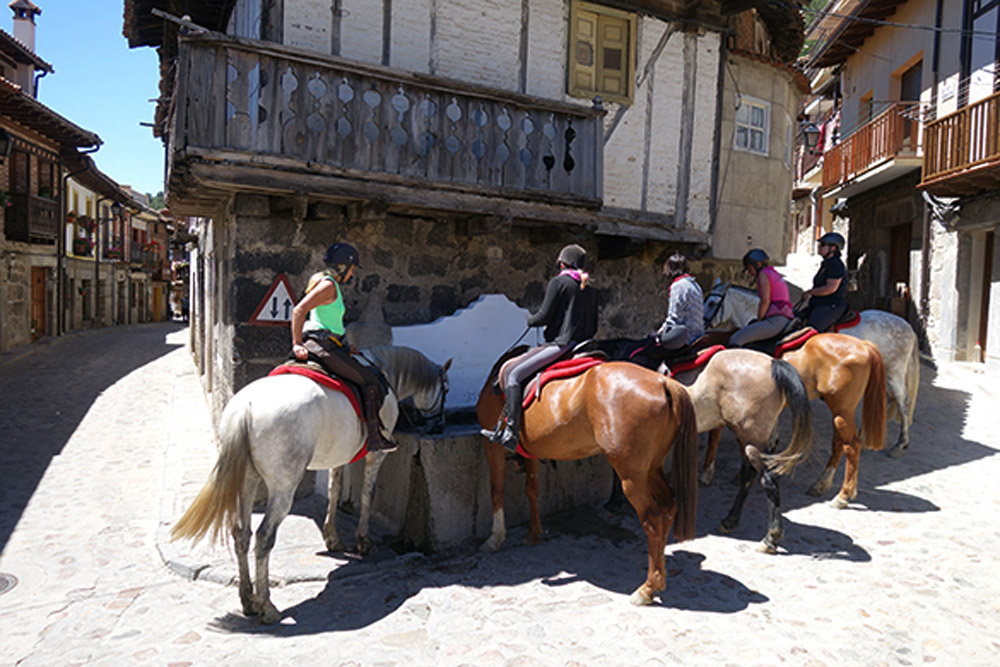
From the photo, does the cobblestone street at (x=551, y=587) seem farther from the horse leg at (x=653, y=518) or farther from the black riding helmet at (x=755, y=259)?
the black riding helmet at (x=755, y=259)

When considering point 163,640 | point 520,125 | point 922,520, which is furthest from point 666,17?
point 163,640

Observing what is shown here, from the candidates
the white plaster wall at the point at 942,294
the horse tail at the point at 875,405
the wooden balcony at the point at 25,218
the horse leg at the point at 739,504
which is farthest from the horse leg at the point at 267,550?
the wooden balcony at the point at 25,218

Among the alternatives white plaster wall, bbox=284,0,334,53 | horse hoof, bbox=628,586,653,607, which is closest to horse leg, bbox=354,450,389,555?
horse hoof, bbox=628,586,653,607

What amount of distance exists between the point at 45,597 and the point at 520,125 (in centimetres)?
634

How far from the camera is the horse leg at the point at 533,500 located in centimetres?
581

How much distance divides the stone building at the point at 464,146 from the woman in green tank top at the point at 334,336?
5.52 feet

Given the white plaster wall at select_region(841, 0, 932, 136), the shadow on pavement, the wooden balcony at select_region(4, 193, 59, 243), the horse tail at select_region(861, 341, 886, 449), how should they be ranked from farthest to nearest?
the wooden balcony at select_region(4, 193, 59, 243)
the white plaster wall at select_region(841, 0, 932, 136)
the shadow on pavement
the horse tail at select_region(861, 341, 886, 449)

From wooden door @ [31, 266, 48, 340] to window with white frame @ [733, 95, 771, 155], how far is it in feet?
74.2

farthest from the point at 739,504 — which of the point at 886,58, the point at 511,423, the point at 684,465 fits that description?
the point at 886,58

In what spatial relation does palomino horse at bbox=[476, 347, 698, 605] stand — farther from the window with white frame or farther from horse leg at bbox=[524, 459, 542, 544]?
the window with white frame

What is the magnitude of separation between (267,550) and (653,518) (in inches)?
106

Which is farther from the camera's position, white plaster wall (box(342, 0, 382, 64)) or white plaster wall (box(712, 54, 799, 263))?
white plaster wall (box(712, 54, 799, 263))

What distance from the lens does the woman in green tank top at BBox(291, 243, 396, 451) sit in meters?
4.90

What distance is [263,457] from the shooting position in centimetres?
447
